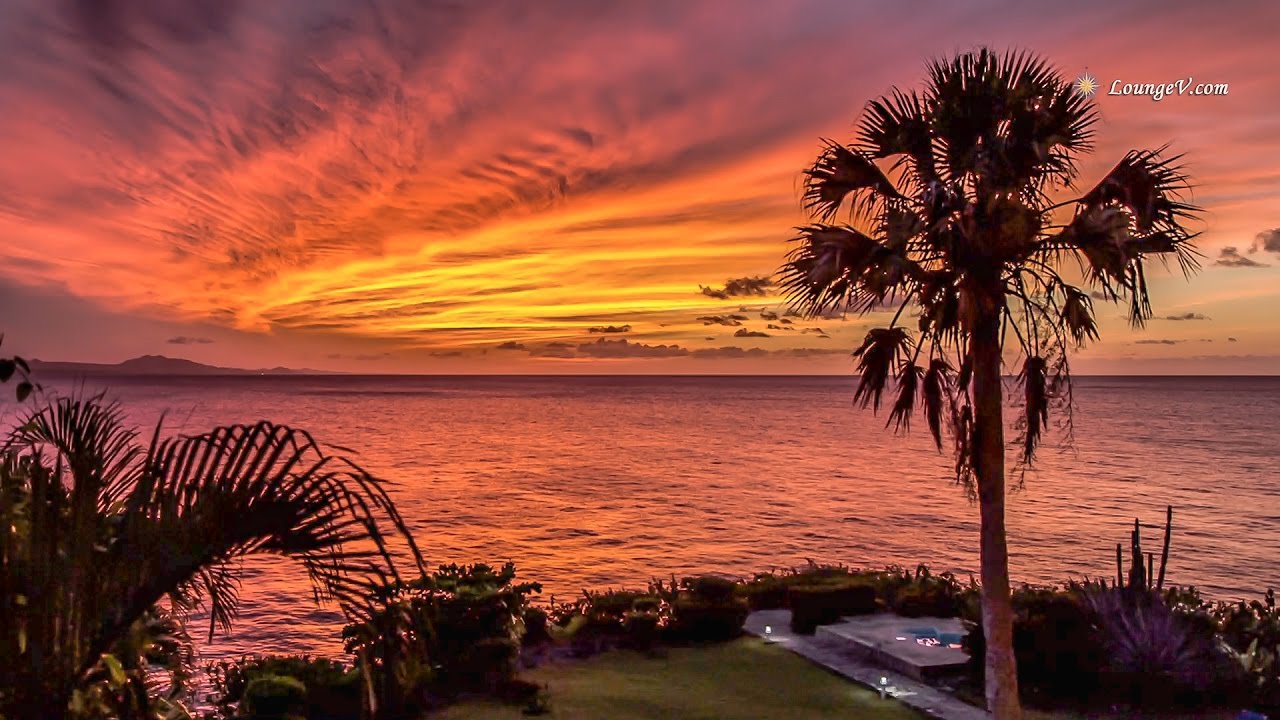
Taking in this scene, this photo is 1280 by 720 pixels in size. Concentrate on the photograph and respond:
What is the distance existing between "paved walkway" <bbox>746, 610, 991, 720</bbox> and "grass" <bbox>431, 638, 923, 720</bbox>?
0.71 ft

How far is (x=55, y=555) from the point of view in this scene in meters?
3.68

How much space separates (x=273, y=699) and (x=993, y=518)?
839cm

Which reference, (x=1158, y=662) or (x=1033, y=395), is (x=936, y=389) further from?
(x=1158, y=662)

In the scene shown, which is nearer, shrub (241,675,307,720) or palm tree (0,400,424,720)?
palm tree (0,400,424,720)

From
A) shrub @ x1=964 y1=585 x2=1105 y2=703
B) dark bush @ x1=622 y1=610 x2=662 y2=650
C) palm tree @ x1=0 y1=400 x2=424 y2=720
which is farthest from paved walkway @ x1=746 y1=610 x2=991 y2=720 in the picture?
palm tree @ x1=0 y1=400 x2=424 y2=720

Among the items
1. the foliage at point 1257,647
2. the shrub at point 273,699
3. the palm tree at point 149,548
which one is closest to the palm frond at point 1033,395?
the foliage at point 1257,647

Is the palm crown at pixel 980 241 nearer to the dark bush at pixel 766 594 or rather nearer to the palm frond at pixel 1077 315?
the palm frond at pixel 1077 315

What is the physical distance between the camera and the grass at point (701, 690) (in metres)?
11.5

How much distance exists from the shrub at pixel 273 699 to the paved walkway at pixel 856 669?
24.5 feet

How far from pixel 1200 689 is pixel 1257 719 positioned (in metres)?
2.33

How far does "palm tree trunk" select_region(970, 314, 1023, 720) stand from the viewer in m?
9.59

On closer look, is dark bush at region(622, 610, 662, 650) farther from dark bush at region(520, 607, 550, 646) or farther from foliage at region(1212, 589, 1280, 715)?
foliage at region(1212, 589, 1280, 715)

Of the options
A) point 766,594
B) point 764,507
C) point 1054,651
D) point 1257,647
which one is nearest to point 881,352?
point 1054,651

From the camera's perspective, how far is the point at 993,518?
9.69m
